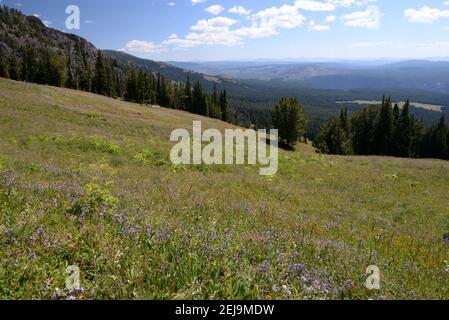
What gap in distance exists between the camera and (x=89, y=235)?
584 cm

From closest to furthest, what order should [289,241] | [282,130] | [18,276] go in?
[18,276] → [289,241] → [282,130]

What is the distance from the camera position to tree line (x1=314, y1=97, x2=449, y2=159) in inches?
2896

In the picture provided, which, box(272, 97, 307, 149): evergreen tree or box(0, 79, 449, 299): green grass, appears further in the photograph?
box(272, 97, 307, 149): evergreen tree

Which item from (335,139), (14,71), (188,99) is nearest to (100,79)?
(14,71)

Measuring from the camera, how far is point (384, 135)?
75.5 meters

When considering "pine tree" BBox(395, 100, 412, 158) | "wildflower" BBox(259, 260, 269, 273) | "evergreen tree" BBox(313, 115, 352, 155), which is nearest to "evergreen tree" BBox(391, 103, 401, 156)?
"pine tree" BBox(395, 100, 412, 158)

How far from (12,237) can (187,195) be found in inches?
240

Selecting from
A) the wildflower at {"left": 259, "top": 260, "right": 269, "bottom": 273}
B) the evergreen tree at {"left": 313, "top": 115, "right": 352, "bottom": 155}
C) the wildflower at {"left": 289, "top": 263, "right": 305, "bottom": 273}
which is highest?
the wildflower at {"left": 259, "top": 260, "right": 269, "bottom": 273}

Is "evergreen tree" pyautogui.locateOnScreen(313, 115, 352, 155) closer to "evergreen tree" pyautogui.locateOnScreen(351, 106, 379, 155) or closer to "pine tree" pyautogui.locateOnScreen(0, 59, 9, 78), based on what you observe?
"evergreen tree" pyautogui.locateOnScreen(351, 106, 379, 155)

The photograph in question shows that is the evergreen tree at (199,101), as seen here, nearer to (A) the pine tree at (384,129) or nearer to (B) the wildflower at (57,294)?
(A) the pine tree at (384,129)

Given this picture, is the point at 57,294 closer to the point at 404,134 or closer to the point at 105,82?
the point at 404,134

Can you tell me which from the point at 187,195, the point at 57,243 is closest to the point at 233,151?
the point at 187,195

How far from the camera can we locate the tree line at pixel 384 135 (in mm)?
73562
